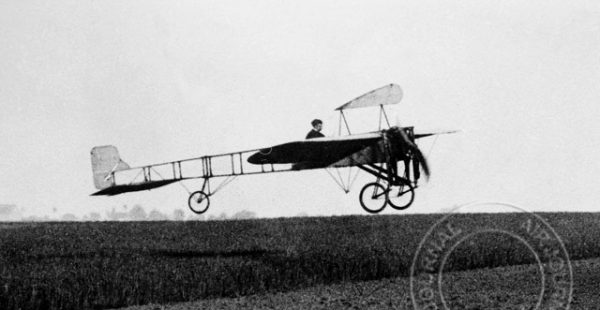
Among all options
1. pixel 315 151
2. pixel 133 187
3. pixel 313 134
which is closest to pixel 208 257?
pixel 133 187

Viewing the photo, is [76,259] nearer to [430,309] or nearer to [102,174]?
[102,174]

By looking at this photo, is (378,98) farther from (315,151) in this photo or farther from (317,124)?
(317,124)

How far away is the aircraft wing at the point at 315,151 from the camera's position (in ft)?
50.2

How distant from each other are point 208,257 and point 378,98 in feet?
32.3

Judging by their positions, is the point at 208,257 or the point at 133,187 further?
the point at 208,257

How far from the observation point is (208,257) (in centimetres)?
2280

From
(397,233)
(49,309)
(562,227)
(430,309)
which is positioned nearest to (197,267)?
(49,309)

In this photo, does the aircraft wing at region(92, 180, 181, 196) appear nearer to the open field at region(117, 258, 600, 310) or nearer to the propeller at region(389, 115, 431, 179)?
the open field at region(117, 258, 600, 310)

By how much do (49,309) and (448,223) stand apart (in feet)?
73.3

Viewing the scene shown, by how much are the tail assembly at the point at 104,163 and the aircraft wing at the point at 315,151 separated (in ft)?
41.4

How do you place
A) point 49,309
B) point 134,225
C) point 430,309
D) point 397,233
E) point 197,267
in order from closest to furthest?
point 49,309 < point 430,309 < point 197,267 < point 397,233 < point 134,225

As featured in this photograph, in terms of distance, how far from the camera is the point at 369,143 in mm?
15688

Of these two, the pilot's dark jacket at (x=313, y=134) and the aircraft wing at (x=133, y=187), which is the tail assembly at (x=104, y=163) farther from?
the pilot's dark jacket at (x=313, y=134)

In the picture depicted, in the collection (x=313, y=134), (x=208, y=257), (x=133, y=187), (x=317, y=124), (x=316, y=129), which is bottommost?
(x=208, y=257)
